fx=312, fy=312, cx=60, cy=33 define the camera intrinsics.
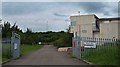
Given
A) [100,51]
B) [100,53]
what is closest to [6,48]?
[100,51]

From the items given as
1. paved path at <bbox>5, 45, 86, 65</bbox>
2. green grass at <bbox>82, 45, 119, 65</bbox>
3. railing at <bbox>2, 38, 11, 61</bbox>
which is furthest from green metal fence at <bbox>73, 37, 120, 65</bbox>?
railing at <bbox>2, 38, 11, 61</bbox>

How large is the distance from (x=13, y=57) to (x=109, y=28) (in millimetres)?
36311

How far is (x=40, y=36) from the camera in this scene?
156500 mm

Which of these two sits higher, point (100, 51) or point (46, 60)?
point (100, 51)

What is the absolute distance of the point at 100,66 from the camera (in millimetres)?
17828

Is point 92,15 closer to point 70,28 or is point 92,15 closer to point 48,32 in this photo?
point 70,28

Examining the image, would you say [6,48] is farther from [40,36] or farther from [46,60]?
[40,36]

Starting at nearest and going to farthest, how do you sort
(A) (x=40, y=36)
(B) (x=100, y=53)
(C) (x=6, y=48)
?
(B) (x=100, y=53), (C) (x=6, y=48), (A) (x=40, y=36)

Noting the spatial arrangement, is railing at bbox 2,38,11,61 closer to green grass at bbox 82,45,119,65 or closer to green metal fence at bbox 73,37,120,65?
green metal fence at bbox 73,37,120,65

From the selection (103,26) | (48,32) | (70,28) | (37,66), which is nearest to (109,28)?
(103,26)

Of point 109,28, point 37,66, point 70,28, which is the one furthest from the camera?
point 70,28

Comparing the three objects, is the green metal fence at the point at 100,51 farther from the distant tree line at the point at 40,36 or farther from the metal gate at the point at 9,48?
the distant tree line at the point at 40,36

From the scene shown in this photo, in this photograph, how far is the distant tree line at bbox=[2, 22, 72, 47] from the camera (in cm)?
7447

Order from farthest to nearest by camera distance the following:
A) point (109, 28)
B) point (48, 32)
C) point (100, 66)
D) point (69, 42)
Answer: point (48, 32) → point (69, 42) → point (109, 28) → point (100, 66)
